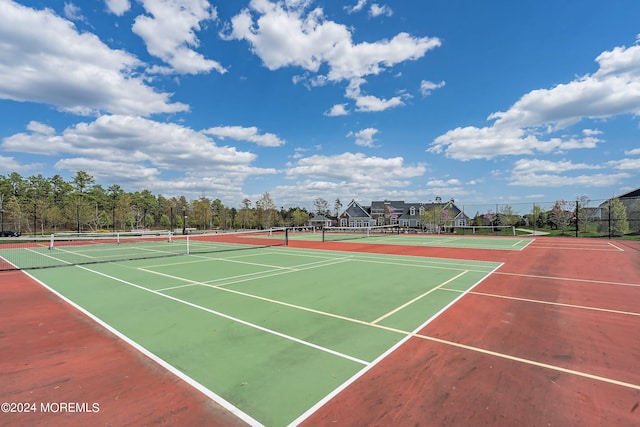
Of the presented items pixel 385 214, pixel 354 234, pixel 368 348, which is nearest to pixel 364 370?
pixel 368 348

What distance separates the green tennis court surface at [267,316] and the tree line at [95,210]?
3502 cm

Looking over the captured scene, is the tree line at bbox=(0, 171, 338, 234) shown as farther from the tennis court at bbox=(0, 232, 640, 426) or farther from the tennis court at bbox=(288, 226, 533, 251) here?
the tennis court at bbox=(0, 232, 640, 426)

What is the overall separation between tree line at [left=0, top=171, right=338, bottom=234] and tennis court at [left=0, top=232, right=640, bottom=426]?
38.4 meters

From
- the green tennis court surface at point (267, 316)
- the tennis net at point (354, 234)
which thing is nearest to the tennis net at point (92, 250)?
the green tennis court surface at point (267, 316)

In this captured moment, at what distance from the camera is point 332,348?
17.1 ft

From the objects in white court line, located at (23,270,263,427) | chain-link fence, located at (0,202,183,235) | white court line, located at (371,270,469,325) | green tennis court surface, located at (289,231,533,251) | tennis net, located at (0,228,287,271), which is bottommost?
tennis net, located at (0,228,287,271)

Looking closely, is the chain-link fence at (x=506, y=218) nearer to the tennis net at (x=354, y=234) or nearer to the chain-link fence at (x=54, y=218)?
the chain-link fence at (x=54, y=218)

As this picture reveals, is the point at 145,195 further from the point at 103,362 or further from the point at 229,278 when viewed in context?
the point at 103,362

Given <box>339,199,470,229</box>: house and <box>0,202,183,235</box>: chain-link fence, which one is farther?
<box>339,199,470,229</box>: house

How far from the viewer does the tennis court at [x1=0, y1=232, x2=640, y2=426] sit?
3.55m

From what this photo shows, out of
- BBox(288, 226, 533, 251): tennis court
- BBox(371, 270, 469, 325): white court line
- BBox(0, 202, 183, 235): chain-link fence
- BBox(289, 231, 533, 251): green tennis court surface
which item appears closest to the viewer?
BBox(371, 270, 469, 325): white court line

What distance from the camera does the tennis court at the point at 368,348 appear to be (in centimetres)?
355

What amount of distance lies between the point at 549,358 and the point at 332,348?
3641mm

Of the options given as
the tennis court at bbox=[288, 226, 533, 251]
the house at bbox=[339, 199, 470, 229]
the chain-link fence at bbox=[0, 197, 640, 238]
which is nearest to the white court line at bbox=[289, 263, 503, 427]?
the tennis court at bbox=[288, 226, 533, 251]
